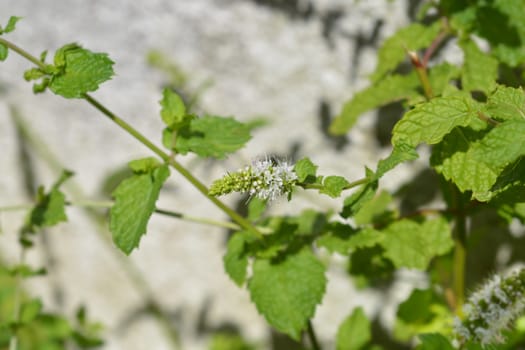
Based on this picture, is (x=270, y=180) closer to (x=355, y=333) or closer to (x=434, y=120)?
(x=434, y=120)

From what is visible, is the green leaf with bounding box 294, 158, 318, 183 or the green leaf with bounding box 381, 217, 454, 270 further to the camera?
the green leaf with bounding box 381, 217, 454, 270

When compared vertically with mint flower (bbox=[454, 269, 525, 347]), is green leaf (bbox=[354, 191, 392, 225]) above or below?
above

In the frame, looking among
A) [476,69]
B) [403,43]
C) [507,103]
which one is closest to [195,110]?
[403,43]

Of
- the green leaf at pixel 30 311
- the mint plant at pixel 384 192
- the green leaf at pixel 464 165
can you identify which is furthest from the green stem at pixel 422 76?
the green leaf at pixel 30 311

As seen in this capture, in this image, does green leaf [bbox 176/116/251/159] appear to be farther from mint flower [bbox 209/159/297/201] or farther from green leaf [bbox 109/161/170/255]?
mint flower [bbox 209/159/297/201]

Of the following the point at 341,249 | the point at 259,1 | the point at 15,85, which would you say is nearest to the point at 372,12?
the point at 259,1

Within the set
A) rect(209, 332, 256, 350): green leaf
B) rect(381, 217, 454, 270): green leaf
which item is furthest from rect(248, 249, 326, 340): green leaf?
rect(209, 332, 256, 350): green leaf

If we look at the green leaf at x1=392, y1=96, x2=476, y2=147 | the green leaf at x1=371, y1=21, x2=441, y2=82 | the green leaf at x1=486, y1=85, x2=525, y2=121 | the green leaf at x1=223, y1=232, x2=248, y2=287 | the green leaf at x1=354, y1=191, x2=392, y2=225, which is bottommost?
the green leaf at x1=486, y1=85, x2=525, y2=121

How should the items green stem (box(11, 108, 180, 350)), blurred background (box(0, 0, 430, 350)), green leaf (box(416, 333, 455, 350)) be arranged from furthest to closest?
green stem (box(11, 108, 180, 350)) < blurred background (box(0, 0, 430, 350)) < green leaf (box(416, 333, 455, 350))

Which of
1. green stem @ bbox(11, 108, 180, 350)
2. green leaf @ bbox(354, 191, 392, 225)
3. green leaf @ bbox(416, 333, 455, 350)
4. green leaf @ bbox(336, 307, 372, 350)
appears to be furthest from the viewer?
green stem @ bbox(11, 108, 180, 350)
